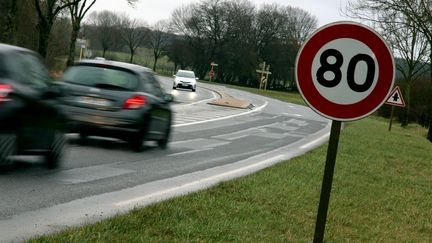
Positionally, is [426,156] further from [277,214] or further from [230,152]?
[277,214]

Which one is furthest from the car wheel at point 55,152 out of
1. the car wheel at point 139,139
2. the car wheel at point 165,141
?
the car wheel at point 165,141

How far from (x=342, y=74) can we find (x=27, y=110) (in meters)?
4.88

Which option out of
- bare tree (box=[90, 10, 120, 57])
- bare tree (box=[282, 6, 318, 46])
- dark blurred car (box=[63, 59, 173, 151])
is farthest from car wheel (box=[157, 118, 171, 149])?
bare tree (box=[282, 6, 318, 46])

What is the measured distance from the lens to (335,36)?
4.39 m

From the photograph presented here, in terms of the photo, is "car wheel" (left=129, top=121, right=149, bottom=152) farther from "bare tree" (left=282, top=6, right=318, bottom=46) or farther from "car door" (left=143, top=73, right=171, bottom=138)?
"bare tree" (left=282, top=6, right=318, bottom=46)

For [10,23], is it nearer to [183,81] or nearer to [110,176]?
[110,176]

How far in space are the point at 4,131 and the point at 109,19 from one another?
115 metres

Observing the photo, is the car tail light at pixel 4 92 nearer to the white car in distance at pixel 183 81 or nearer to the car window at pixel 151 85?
the car window at pixel 151 85

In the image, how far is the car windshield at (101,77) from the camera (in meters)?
11.6

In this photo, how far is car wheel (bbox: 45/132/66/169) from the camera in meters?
8.83

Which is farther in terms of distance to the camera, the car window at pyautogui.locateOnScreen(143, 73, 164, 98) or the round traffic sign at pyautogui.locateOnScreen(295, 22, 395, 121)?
the car window at pyautogui.locateOnScreen(143, 73, 164, 98)

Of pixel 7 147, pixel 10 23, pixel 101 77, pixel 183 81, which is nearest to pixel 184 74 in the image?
pixel 183 81

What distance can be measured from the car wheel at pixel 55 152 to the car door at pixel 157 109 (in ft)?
10.5

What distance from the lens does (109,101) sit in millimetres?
11430
